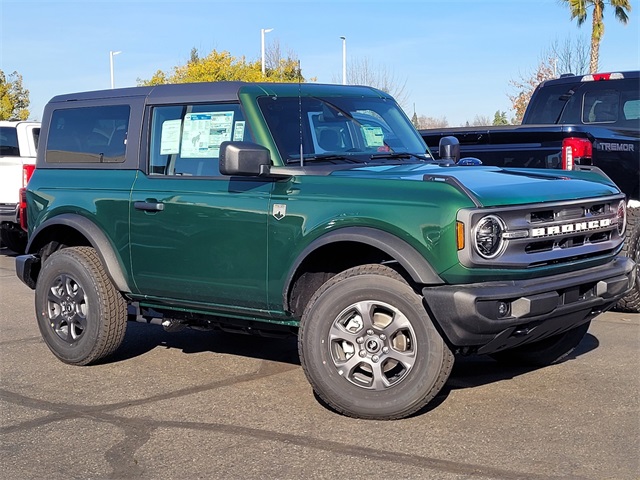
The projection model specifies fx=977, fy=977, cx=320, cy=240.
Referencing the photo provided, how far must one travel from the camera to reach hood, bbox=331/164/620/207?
5.16 m

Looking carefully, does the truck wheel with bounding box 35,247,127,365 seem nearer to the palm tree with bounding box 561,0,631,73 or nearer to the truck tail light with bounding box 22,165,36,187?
the truck tail light with bounding box 22,165,36,187

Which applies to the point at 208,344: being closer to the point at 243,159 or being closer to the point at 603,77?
the point at 243,159

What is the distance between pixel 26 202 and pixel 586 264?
4167mm

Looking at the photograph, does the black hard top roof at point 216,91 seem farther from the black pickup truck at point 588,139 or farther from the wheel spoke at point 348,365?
the wheel spoke at point 348,365

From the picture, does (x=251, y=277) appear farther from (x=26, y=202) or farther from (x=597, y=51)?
(x=597, y=51)

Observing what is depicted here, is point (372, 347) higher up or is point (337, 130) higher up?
point (337, 130)

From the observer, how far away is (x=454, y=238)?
5.04 m

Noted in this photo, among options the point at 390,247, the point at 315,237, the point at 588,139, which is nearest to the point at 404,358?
the point at 390,247

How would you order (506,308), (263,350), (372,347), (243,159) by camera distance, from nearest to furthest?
(506,308), (372,347), (243,159), (263,350)

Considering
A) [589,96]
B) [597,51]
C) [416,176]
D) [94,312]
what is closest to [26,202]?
[94,312]

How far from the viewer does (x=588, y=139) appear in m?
8.66

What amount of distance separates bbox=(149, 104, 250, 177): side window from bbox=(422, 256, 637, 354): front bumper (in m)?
1.85

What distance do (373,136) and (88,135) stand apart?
2112 millimetres

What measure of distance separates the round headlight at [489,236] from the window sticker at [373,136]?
1558 millimetres
